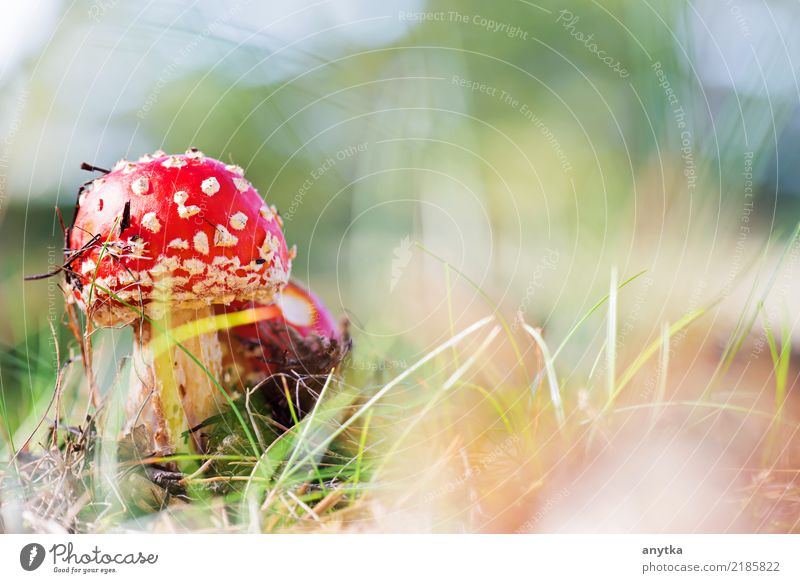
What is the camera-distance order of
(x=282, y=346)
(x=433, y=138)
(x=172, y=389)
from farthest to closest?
(x=433, y=138)
(x=282, y=346)
(x=172, y=389)

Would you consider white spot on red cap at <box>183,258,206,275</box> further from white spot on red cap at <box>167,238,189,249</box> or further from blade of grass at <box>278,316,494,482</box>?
blade of grass at <box>278,316,494,482</box>

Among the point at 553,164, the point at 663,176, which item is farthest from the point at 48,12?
the point at 663,176

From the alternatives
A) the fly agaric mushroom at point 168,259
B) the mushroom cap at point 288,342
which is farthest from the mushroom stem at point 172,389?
the mushroom cap at point 288,342

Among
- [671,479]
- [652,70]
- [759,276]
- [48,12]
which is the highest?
[48,12]

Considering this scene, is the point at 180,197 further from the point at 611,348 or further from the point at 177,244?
the point at 611,348
